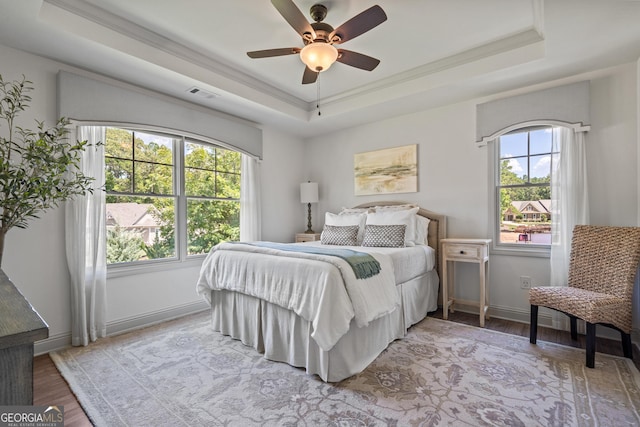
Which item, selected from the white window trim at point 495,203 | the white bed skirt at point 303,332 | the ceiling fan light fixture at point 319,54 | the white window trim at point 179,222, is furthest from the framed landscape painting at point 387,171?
the ceiling fan light fixture at point 319,54

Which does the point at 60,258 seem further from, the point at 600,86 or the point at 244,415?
the point at 600,86

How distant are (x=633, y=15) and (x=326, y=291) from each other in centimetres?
279

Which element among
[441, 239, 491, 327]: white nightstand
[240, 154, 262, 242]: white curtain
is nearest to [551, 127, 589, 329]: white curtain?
[441, 239, 491, 327]: white nightstand

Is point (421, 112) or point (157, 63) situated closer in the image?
point (157, 63)

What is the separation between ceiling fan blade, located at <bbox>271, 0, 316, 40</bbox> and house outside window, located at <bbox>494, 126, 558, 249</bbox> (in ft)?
8.47

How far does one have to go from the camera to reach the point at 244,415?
5.75 ft

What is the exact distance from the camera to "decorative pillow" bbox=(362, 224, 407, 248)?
332cm

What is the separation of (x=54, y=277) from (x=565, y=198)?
481 centimetres

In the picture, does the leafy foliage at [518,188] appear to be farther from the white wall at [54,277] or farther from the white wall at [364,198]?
the white wall at [54,277]

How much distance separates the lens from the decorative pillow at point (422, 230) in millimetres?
3539

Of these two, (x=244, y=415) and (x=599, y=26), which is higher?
(x=599, y=26)

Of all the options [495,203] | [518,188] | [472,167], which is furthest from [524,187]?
[472,167]

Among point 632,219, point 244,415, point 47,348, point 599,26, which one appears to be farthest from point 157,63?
point 632,219

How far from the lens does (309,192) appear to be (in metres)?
4.78
